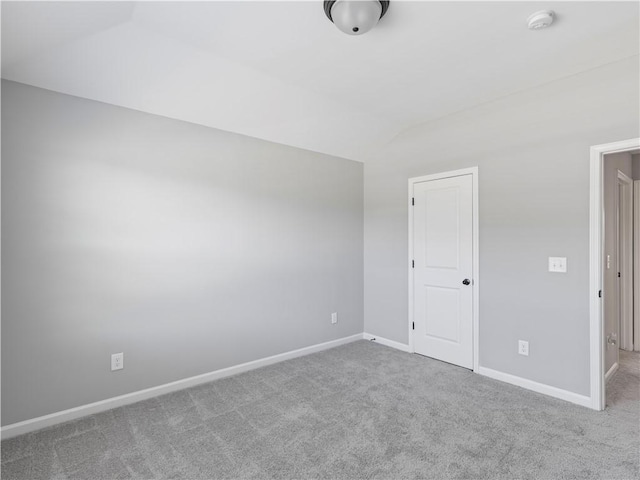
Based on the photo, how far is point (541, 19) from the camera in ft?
6.44

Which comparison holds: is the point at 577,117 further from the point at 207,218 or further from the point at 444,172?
the point at 207,218

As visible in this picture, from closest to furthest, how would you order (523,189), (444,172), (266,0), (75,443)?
(266,0), (75,443), (523,189), (444,172)

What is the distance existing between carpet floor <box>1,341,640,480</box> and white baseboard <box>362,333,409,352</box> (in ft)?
2.70

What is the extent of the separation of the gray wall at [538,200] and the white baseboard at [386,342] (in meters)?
0.91

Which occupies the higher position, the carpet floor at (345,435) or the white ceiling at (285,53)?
the white ceiling at (285,53)

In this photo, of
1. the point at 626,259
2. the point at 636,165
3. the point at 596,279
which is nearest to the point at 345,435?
the point at 596,279

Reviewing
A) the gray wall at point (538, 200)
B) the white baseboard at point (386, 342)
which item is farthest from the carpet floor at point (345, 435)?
the white baseboard at point (386, 342)

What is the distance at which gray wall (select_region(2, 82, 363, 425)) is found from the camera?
228 cm

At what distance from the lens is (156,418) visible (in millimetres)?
2457

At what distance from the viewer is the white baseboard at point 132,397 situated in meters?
2.27

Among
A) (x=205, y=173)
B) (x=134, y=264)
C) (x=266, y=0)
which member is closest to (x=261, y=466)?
(x=134, y=264)

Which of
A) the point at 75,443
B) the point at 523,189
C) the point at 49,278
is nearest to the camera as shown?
the point at 75,443

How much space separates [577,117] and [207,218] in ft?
10.5

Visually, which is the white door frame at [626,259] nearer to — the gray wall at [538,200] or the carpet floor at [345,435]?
the carpet floor at [345,435]
